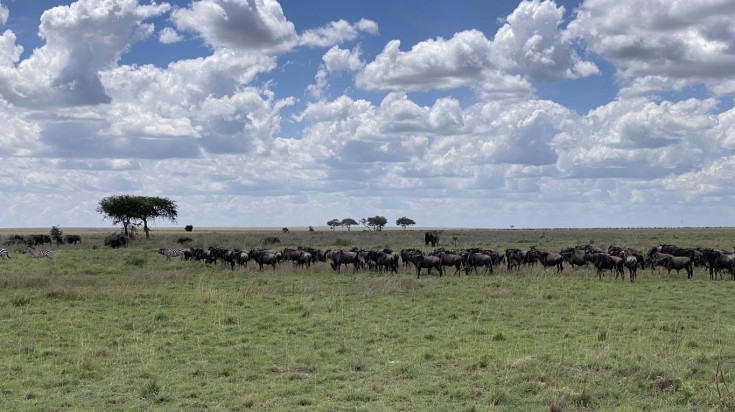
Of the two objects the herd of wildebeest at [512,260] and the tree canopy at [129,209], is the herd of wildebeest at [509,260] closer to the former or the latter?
the herd of wildebeest at [512,260]

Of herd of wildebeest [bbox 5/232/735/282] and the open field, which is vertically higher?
herd of wildebeest [bbox 5/232/735/282]

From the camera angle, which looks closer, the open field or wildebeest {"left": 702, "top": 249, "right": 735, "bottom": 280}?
the open field

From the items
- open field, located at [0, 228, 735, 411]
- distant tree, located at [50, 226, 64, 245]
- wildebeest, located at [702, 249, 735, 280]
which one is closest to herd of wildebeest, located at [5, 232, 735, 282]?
wildebeest, located at [702, 249, 735, 280]

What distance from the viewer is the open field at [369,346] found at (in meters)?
10.8

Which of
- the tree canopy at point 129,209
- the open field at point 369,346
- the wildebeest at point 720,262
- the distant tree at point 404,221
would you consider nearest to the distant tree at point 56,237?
the tree canopy at point 129,209

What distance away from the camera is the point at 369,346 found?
14.8m

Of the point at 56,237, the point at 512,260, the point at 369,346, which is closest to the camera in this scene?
the point at 369,346

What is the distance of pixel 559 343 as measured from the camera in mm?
14781

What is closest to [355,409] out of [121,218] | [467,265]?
[467,265]

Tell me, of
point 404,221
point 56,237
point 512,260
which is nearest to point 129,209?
point 56,237

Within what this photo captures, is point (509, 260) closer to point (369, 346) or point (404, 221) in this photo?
point (369, 346)

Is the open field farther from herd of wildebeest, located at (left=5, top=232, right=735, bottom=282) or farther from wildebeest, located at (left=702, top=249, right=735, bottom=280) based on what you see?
herd of wildebeest, located at (left=5, top=232, right=735, bottom=282)

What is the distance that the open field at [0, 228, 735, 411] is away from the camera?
10.8 m

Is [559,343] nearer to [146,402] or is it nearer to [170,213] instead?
[146,402]
